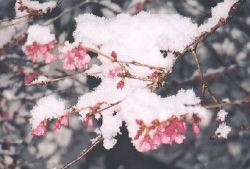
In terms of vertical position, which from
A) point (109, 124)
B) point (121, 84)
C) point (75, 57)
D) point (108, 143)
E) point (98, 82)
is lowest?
point (98, 82)

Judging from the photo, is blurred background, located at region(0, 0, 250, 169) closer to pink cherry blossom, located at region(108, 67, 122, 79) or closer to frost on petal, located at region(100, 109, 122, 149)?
frost on petal, located at region(100, 109, 122, 149)

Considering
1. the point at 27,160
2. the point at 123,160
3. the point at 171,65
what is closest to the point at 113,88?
the point at 171,65

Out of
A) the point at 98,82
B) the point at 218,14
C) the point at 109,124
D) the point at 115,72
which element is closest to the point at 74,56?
the point at 115,72

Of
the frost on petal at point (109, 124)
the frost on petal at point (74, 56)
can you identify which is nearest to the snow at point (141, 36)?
the frost on petal at point (74, 56)

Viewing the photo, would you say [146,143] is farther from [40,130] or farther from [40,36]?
[40,36]

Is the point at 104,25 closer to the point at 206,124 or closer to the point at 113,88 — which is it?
the point at 113,88

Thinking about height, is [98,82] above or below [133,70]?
below

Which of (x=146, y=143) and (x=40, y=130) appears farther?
(x=40, y=130)

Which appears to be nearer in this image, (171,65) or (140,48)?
(171,65)
